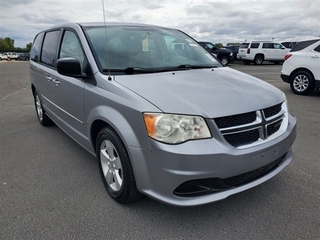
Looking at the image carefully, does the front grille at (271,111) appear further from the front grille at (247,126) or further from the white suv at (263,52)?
the white suv at (263,52)

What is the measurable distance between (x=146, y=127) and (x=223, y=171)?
2.22 ft

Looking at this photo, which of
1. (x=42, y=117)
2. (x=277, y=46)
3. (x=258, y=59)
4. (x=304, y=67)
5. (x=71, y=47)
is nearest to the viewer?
(x=71, y=47)

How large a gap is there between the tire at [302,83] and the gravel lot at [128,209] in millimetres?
4791

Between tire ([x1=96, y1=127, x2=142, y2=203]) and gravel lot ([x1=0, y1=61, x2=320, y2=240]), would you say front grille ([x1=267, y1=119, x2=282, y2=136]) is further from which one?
tire ([x1=96, y1=127, x2=142, y2=203])

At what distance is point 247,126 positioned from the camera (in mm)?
2197

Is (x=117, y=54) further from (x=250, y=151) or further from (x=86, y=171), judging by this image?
(x=250, y=151)

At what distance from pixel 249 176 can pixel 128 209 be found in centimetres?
114

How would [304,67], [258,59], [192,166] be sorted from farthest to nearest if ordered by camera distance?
[258,59]
[304,67]
[192,166]

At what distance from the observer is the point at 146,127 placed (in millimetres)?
2078

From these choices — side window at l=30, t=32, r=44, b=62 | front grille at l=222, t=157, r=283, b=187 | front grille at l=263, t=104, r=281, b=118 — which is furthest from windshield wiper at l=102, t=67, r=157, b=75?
side window at l=30, t=32, r=44, b=62

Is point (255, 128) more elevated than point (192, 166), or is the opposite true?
point (255, 128)

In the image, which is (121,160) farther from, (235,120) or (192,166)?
(235,120)

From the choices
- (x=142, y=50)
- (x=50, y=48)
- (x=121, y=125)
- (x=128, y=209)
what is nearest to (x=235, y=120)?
(x=121, y=125)

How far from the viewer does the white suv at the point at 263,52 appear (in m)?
21.5
